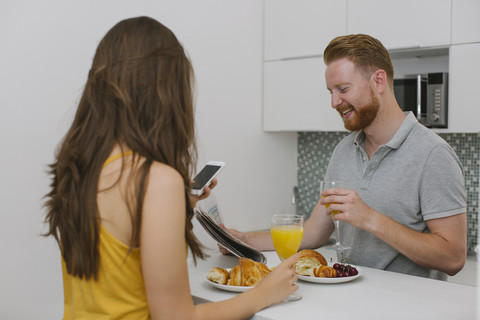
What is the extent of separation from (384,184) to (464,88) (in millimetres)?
920

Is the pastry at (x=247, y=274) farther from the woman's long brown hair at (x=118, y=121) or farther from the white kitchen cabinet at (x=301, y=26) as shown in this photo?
the white kitchen cabinet at (x=301, y=26)

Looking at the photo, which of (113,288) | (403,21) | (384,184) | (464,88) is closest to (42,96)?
(113,288)

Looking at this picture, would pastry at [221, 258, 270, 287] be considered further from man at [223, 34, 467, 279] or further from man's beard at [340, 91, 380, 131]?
man's beard at [340, 91, 380, 131]

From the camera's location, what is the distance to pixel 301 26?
2.91m

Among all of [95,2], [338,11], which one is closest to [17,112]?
[95,2]

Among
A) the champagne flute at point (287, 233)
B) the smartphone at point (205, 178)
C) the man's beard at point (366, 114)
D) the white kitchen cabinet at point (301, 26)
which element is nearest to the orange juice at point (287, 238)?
the champagne flute at point (287, 233)

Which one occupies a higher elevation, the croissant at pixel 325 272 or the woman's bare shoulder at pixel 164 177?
the woman's bare shoulder at pixel 164 177

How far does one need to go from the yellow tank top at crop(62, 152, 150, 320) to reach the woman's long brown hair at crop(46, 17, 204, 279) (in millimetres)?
22

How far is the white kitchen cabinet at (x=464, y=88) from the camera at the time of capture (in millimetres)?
2373

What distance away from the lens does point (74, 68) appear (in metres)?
2.07

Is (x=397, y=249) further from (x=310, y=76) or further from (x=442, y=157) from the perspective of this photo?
(x=310, y=76)

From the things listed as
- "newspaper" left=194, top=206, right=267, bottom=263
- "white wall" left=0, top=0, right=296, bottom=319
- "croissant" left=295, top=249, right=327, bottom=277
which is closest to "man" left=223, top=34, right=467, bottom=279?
"croissant" left=295, top=249, right=327, bottom=277

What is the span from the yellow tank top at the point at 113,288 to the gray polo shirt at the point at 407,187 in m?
0.97

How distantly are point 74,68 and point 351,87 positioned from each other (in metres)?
Answer: 1.09
